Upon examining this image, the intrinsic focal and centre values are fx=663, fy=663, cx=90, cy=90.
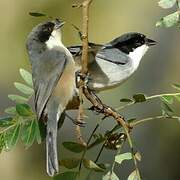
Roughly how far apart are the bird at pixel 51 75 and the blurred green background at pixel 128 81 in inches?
71.0

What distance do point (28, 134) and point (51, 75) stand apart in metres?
0.77

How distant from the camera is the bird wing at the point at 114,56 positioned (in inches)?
134

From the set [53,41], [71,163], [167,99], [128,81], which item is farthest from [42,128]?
[128,81]

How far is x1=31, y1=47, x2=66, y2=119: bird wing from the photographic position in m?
2.76

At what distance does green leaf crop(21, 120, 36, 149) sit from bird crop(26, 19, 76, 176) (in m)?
0.22

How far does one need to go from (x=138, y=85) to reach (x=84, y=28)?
12.9 feet

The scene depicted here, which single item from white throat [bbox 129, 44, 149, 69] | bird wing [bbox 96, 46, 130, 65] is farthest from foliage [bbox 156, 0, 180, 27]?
white throat [bbox 129, 44, 149, 69]

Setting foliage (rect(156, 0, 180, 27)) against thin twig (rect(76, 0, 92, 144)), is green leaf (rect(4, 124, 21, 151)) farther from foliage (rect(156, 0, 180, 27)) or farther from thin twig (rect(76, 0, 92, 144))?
foliage (rect(156, 0, 180, 27))

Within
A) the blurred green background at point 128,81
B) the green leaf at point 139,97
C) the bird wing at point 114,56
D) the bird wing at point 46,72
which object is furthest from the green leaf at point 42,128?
the blurred green background at point 128,81

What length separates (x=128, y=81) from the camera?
20.2 feet

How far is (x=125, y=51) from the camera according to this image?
362 cm

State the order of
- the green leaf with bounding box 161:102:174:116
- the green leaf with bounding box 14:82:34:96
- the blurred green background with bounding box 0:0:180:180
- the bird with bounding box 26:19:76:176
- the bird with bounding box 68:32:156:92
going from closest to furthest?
the green leaf with bounding box 161:102:174:116 < the green leaf with bounding box 14:82:34:96 < the bird with bounding box 26:19:76:176 < the bird with bounding box 68:32:156:92 < the blurred green background with bounding box 0:0:180:180

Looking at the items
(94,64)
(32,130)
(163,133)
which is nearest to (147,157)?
(163,133)

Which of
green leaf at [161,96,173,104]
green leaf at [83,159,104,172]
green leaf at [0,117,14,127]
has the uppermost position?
green leaf at [161,96,173,104]
